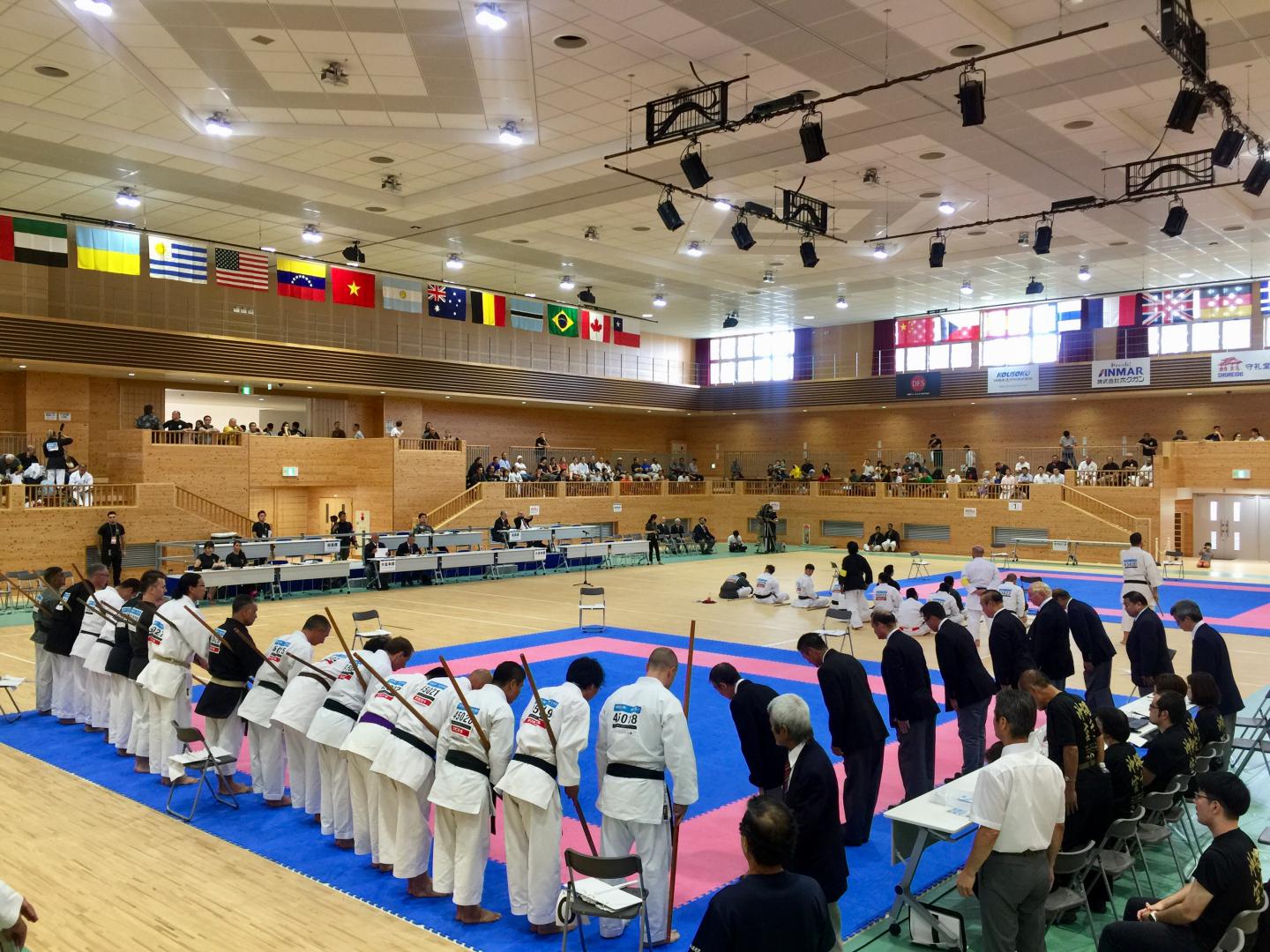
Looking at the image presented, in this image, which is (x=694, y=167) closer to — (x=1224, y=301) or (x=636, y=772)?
(x=636, y=772)

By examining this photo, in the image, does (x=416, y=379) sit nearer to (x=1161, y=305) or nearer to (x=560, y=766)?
(x=1161, y=305)

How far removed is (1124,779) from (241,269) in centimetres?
1979

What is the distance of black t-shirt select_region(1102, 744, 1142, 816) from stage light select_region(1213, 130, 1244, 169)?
10.4m

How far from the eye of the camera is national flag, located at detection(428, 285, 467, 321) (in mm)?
23922

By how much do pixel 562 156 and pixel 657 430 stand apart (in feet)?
86.3

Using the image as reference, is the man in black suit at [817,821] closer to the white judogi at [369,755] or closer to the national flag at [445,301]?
the white judogi at [369,755]

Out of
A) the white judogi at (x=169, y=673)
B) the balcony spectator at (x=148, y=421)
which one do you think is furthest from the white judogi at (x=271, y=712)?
the balcony spectator at (x=148, y=421)

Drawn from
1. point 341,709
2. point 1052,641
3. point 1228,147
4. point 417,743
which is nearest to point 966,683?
point 1052,641

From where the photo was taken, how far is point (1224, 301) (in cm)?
2694

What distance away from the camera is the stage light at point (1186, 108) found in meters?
11.0

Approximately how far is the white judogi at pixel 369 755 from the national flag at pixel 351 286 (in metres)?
17.8

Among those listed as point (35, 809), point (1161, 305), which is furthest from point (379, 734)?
point (1161, 305)

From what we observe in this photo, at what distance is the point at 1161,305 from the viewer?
91.2 ft

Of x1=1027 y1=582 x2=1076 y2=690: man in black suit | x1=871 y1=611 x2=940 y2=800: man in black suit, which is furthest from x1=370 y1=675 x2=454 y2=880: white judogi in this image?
x1=1027 y1=582 x2=1076 y2=690: man in black suit
